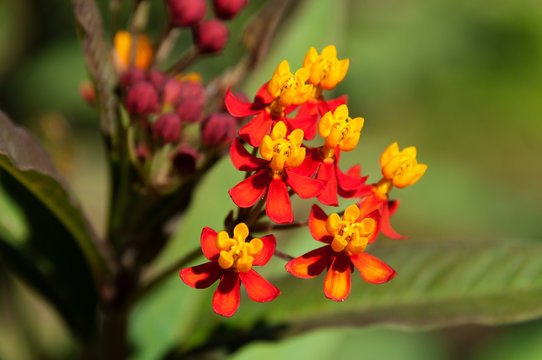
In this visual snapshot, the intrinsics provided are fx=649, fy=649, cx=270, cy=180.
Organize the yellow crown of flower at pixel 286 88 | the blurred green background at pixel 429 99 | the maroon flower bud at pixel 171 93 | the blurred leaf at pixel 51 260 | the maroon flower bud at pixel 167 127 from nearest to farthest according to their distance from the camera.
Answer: the yellow crown of flower at pixel 286 88 < the maroon flower bud at pixel 167 127 < the maroon flower bud at pixel 171 93 < the blurred leaf at pixel 51 260 < the blurred green background at pixel 429 99

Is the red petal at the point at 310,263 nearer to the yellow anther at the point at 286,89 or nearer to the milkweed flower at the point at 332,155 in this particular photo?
the milkweed flower at the point at 332,155

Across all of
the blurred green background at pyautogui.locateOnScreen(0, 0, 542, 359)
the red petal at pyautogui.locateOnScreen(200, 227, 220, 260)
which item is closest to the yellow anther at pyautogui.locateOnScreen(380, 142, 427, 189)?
the red petal at pyautogui.locateOnScreen(200, 227, 220, 260)

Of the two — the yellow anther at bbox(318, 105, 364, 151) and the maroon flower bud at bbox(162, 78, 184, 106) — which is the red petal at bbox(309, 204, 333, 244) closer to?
the yellow anther at bbox(318, 105, 364, 151)

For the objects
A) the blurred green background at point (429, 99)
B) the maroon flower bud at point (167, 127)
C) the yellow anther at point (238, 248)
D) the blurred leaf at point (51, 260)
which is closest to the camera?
the yellow anther at point (238, 248)

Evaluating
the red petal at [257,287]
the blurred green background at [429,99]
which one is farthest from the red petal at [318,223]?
the blurred green background at [429,99]

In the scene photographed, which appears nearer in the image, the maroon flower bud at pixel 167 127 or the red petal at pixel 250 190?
the red petal at pixel 250 190

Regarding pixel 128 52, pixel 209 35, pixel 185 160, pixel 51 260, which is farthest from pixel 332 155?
pixel 51 260

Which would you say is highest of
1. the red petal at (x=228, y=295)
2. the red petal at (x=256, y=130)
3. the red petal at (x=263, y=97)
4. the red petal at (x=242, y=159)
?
the red petal at (x=263, y=97)
